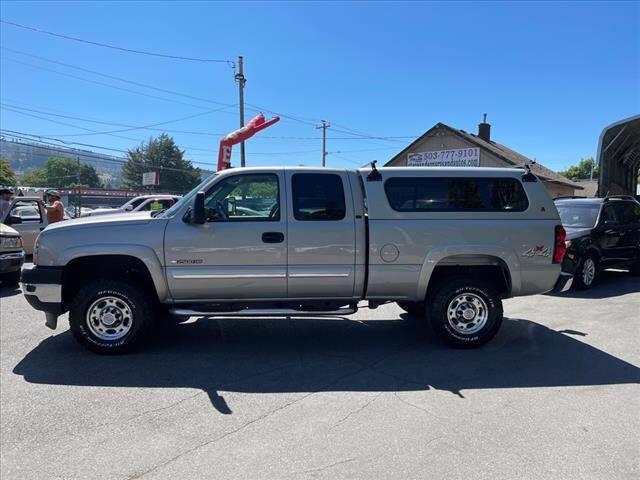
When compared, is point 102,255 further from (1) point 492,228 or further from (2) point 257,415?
(1) point 492,228

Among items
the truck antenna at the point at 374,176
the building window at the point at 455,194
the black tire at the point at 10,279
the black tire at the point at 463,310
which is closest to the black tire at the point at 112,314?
the truck antenna at the point at 374,176

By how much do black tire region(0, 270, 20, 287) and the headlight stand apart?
0.64 meters

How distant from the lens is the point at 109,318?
487cm

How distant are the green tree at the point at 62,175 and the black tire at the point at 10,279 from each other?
120m

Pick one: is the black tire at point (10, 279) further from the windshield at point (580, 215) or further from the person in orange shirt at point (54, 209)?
the windshield at point (580, 215)

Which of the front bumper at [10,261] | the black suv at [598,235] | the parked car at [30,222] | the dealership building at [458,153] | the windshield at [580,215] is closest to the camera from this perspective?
the front bumper at [10,261]

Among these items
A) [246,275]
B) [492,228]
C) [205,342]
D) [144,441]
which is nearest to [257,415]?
[144,441]

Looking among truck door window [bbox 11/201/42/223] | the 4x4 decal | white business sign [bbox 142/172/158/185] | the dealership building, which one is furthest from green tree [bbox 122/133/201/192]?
the 4x4 decal

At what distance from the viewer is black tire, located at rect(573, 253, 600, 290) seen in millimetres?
8438

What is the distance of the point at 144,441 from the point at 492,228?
3.93 metres

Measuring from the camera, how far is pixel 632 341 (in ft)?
17.9

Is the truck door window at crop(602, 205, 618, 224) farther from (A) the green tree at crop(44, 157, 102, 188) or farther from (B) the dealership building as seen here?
(A) the green tree at crop(44, 157, 102, 188)

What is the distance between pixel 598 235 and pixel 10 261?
35.5 ft

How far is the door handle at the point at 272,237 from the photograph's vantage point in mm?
4836
